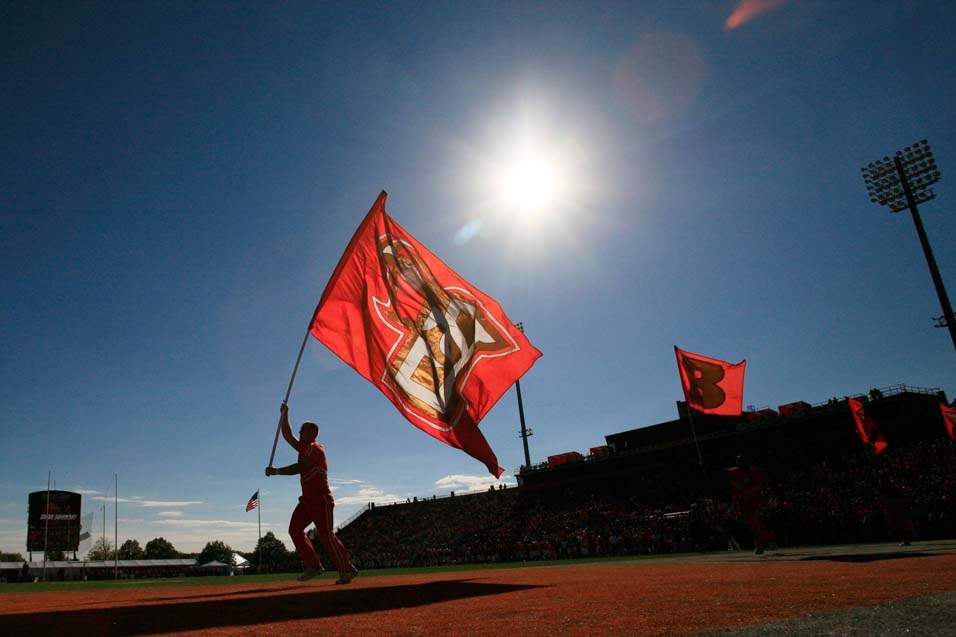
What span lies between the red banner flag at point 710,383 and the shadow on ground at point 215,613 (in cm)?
1274

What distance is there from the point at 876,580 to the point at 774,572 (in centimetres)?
181

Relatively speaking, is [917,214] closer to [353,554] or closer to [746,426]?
[746,426]

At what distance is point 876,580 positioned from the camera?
18.5 ft

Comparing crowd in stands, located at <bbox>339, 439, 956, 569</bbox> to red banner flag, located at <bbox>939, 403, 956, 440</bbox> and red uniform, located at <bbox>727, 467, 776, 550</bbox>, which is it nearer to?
red banner flag, located at <bbox>939, 403, 956, 440</bbox>

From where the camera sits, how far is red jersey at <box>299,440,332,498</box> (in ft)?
28.6

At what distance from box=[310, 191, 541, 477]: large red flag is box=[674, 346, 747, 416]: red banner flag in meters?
8.75

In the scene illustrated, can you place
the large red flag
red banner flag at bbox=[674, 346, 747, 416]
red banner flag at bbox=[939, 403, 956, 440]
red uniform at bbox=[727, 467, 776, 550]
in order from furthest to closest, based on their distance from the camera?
red banner flag at bbox=[939, 403, 956, 440] < red banner flag at bbox=[674, 346, 747, 416] < red uniform at bbox=[727, 467, 776, 550] < the large red flag

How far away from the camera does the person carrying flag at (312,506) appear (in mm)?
8648

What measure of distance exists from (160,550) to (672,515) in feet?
447

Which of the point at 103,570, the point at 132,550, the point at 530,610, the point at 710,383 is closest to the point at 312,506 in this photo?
the point at 530,610

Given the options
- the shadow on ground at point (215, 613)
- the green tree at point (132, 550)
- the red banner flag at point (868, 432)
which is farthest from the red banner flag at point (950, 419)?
the green tree at point (132, 550)

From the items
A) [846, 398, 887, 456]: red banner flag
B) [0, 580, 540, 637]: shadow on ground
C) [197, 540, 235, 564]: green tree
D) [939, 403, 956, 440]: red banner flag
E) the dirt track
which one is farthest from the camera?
[197, 540, 235, 564]: green tree

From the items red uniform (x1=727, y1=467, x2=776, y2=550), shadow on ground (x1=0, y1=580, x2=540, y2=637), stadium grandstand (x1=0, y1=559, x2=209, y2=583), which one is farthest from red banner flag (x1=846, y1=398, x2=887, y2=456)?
stadium grandstand (x1=0, y1=559, x2=209, y2=583)

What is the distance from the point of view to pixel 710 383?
18062 millimetres
